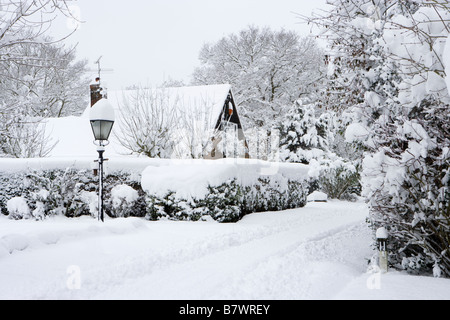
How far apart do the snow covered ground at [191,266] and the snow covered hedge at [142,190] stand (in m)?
1.61

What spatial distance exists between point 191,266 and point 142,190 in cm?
621

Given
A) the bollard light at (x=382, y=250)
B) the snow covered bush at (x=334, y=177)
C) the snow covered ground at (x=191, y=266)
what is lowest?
the snow covered bush at (x=334, y=177)

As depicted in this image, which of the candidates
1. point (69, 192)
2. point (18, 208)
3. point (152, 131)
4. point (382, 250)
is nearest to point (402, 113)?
point (382, 250)

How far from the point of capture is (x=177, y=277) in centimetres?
472

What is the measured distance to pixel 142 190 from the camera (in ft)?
36.7

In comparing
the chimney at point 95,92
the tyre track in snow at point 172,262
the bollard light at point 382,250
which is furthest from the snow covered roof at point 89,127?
the bollard light at point 382,250

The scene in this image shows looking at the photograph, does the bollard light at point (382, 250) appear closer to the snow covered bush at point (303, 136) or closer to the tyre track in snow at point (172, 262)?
the tyre track in snow at point (172, 262)

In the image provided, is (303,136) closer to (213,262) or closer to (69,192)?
(69,192)

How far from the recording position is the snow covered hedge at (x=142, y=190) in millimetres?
9883

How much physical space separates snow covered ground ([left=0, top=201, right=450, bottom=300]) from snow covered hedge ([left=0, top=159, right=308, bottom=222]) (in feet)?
5.29

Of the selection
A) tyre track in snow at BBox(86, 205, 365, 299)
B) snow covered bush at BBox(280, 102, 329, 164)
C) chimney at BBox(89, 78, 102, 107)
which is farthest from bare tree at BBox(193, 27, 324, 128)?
tyre track in snow at BBox(86, 205, 365, 299)
